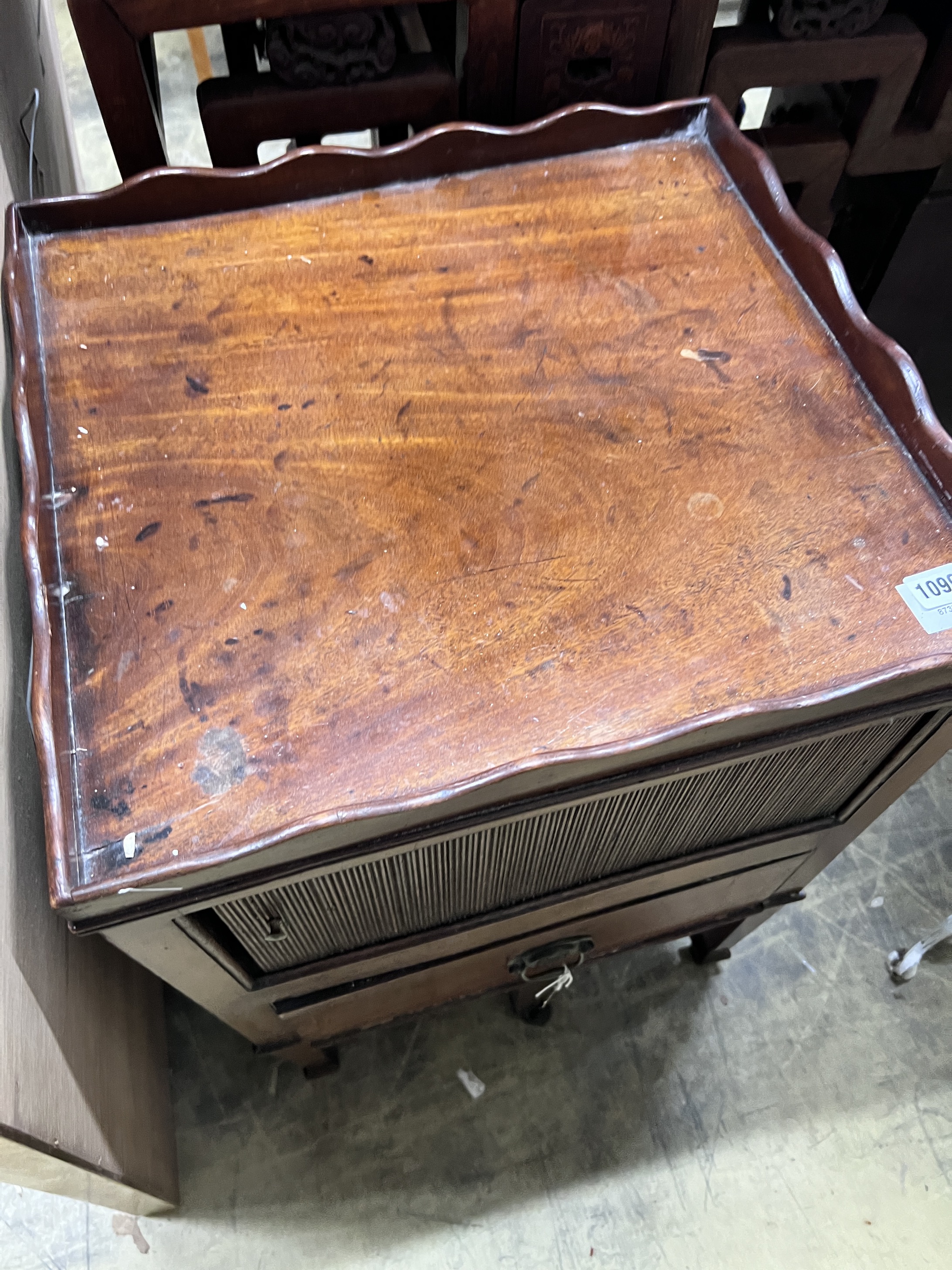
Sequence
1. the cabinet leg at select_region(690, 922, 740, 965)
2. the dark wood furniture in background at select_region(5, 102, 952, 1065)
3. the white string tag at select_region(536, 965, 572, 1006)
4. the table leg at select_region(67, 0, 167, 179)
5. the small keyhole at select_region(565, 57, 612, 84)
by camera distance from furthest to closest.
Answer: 1. the cabinet leg at select_region(690, 922, 740, 965)
2. the white string tag at select_region(536, 965, 572, 1006)
3. the small keyhole at select_region(565, 57, 612, 84)
4. the table leg at select_region(67, 0, 167, 179)
5. the dark wood furniture in background at select_region(5, 102, 952, 1065)

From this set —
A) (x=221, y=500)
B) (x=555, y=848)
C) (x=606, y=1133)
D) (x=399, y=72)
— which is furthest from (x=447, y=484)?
(x=606, y=1133)

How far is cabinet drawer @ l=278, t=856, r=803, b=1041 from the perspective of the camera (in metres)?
0.82

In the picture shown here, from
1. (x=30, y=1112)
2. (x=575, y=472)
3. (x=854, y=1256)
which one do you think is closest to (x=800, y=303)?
(x=575, y=472)

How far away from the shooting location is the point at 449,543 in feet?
1.96

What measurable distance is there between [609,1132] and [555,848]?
24.6 inches

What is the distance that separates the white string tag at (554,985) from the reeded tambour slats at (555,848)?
0.22 metres

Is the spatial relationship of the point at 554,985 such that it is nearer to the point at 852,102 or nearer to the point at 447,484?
the point at 447,484

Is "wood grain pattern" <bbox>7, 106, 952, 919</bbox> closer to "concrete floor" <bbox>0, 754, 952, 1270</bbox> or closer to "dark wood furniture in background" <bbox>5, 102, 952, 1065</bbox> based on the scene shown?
"dark wood furniture in background" <bbox>5, 102, 952, 1065</bbox>

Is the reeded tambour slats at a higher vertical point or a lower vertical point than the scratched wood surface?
lower

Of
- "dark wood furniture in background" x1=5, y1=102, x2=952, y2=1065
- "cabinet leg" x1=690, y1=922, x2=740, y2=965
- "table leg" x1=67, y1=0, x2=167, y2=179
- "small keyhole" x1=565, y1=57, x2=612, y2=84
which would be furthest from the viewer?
"cabinet leg" x1=690, y1=922, x2=740, y2=965

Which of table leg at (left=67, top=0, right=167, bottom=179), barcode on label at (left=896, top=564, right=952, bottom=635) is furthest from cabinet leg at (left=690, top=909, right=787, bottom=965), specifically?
table leg at (left=67, top=0, right=167, bottom=179)

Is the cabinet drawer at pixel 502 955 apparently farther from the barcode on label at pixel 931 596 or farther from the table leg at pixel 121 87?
the table leg at pixel 121 87

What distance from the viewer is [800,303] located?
0.70 m

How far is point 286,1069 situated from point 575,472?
91 centimetres
